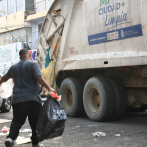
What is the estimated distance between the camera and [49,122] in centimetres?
426

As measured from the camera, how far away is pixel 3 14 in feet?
81.9

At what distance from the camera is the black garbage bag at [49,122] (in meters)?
4.27

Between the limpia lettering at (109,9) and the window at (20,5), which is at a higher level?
the window at (20,5)

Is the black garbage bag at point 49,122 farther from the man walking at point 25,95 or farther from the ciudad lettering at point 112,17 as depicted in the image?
the ciudad lettering at point 112,17

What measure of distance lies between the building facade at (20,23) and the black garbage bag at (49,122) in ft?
53.0

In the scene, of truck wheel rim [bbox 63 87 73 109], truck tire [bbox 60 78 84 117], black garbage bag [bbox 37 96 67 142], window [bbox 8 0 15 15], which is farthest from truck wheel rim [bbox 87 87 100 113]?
window [bbox 8 0 15 15]

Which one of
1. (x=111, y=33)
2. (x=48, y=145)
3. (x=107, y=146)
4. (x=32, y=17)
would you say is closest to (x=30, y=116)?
(x=48, y=145)

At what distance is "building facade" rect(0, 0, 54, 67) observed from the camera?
69.9ft

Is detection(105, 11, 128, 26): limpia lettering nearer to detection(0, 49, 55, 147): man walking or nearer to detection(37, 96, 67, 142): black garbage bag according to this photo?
detection(0, 49, 55, 147): man walking

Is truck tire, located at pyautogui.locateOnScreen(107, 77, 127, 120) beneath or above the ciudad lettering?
beneath

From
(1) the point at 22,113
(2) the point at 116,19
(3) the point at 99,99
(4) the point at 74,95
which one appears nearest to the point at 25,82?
(1) the point at 22,113

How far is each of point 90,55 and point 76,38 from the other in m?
0.77

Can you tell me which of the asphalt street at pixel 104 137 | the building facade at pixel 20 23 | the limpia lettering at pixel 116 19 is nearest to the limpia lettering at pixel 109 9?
the limpia lettering at pixel 116 19

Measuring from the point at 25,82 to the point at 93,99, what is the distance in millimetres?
3406
